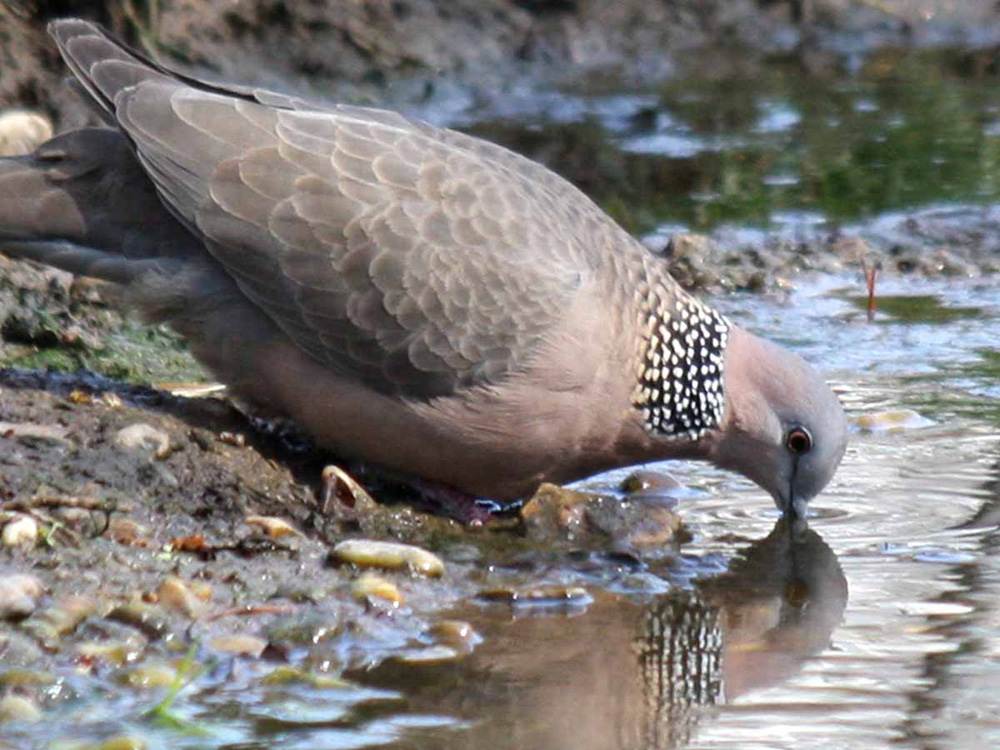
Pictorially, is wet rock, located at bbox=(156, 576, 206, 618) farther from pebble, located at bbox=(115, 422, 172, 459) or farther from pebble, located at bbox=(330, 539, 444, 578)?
pebble, located at bbox=(115, 422, 172, 459)

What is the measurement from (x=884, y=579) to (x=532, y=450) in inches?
41.1

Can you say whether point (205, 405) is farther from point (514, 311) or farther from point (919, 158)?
point (919, 158)

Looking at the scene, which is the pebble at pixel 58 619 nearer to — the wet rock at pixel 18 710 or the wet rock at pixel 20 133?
the wet rock at pixel 18 710

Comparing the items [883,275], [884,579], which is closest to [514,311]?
[884,579]

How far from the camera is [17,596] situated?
4.18 m

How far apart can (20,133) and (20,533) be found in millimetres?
3371

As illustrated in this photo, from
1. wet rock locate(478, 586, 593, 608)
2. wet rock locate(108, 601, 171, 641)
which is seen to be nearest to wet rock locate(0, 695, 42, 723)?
wet rock locate(108, 601, 171, 641)

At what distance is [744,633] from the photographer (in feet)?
15.3

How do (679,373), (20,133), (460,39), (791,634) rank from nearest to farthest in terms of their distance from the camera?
(791,634) → (679,373) → (20,133) → (460,39)

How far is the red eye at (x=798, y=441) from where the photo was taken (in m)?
5.62

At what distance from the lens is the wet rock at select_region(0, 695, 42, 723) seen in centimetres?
376

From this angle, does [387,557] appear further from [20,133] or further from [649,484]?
[20,133]

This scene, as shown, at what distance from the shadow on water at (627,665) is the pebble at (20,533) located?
3.08ft

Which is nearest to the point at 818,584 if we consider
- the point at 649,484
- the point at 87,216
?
the point at 649,484
